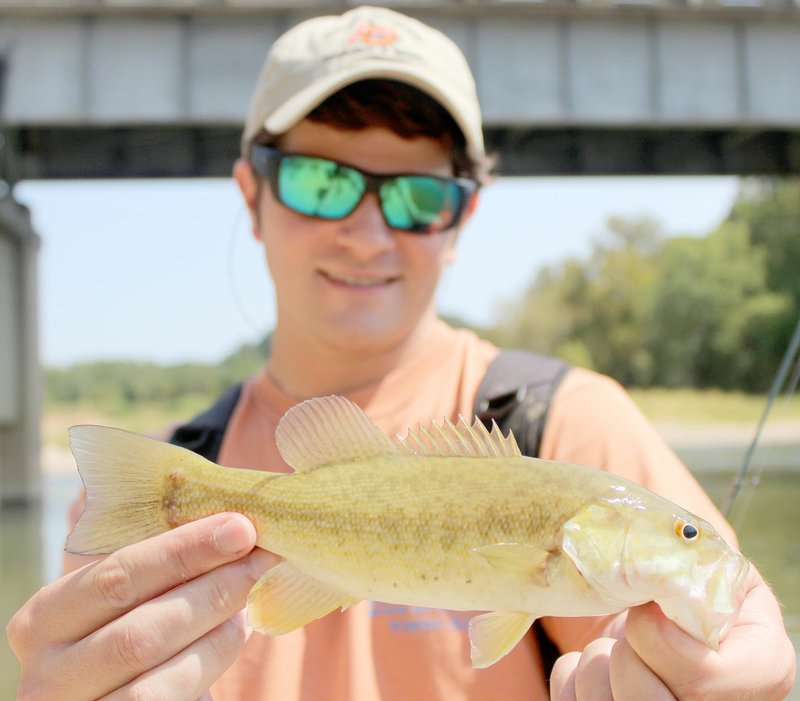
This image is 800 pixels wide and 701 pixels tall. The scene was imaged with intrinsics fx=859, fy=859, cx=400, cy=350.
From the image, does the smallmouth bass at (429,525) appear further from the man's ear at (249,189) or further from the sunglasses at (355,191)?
the man's ear at (249,189)

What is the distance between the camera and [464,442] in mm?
1518

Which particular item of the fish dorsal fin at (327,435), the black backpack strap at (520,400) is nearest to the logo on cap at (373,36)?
the black backpack strap at (520,400)

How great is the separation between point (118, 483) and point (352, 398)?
1.12 m

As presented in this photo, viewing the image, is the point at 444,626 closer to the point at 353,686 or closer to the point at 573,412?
the point at 353,686

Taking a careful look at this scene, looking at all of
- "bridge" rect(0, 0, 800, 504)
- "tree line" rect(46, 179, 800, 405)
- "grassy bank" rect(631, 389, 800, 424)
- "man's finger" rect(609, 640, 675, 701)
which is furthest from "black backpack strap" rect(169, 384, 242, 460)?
"tree line" rect(46, 179, 800, 405)

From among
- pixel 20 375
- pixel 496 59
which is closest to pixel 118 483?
pixel 496 59

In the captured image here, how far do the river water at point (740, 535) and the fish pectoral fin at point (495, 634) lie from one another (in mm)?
1887

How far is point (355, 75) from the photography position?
2.48 metres

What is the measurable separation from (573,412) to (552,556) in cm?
90

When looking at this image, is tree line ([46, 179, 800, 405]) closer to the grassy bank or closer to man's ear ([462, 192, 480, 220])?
the grassy bank

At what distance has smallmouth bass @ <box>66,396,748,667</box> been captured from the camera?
137cm

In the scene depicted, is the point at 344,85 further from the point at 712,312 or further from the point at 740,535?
the point at 712,312

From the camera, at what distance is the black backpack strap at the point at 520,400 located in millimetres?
2180

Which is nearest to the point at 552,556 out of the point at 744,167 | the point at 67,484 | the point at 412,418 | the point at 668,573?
the point at 668,573
